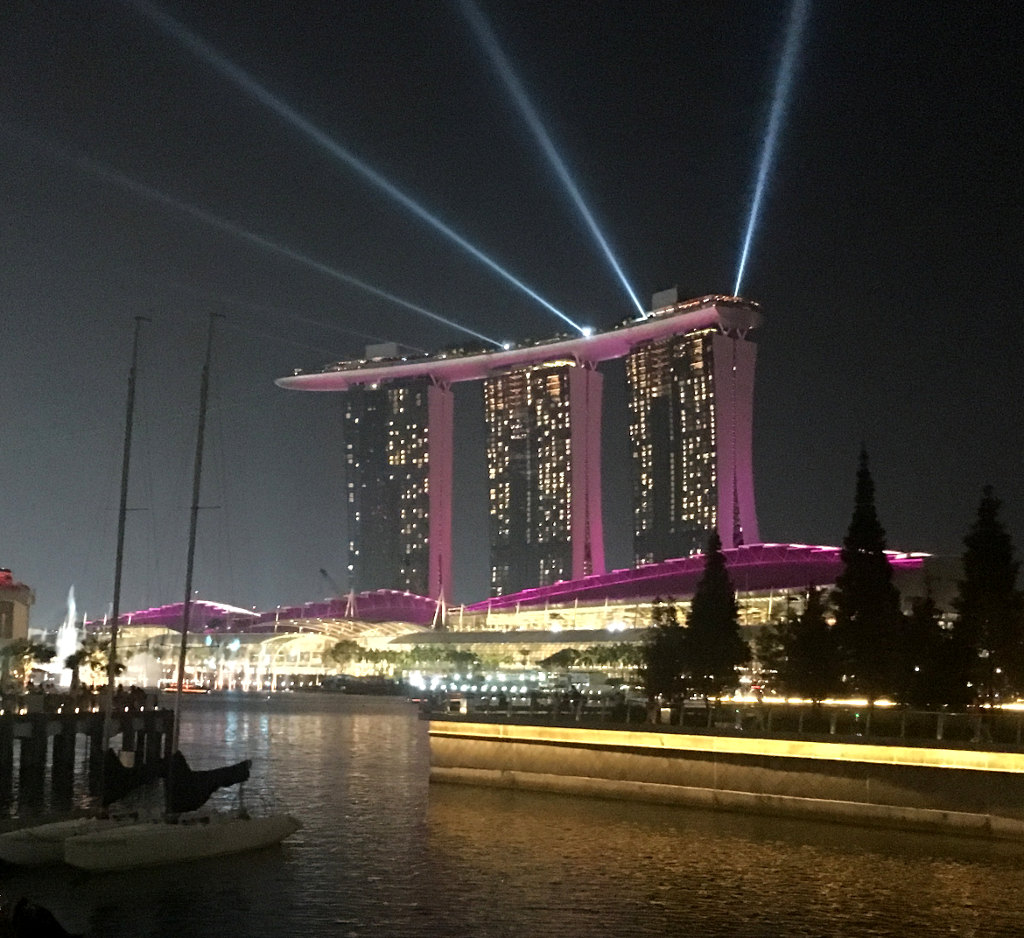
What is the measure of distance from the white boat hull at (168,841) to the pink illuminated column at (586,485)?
428 feet

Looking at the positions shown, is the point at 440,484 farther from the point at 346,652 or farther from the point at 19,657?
the point at 19,657

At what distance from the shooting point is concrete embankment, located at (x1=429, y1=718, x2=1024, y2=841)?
103ft

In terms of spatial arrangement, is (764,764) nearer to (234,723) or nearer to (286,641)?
(234,723)

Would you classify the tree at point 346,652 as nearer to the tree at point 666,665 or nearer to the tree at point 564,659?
the tree at point 564,659

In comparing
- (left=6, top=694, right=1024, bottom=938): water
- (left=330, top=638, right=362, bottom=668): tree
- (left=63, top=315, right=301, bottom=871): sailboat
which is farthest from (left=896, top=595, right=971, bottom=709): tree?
(left=330, top=638, right=362, bottom=668): tree

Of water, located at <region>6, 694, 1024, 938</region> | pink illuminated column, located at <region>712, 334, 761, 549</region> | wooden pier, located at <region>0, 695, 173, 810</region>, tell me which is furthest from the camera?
pink illuminated column, located at <region>712, 334, 761, 549</region>

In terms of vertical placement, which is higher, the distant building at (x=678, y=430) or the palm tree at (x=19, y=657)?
the distant building at (x=678, y=430)

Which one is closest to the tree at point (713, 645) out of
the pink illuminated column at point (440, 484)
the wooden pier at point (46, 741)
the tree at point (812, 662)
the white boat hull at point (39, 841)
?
the tree at point (812, 662)

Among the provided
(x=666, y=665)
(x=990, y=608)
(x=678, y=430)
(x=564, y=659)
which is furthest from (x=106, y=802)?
(x=678, y=430)

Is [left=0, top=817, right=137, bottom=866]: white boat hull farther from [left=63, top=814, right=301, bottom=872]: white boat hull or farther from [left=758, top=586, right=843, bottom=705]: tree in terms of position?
[left=758, top=586, right=843, bottom=705]: tree

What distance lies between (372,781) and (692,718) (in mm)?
13563

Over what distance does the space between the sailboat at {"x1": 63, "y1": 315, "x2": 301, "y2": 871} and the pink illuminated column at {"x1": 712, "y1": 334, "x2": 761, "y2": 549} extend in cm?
10365

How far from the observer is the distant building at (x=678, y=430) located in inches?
6240

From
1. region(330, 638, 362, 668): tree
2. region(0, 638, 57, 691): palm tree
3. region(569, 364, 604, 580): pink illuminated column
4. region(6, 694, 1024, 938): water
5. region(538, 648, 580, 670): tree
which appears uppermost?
region(569, 364, 604, 580): pink illuminated column
